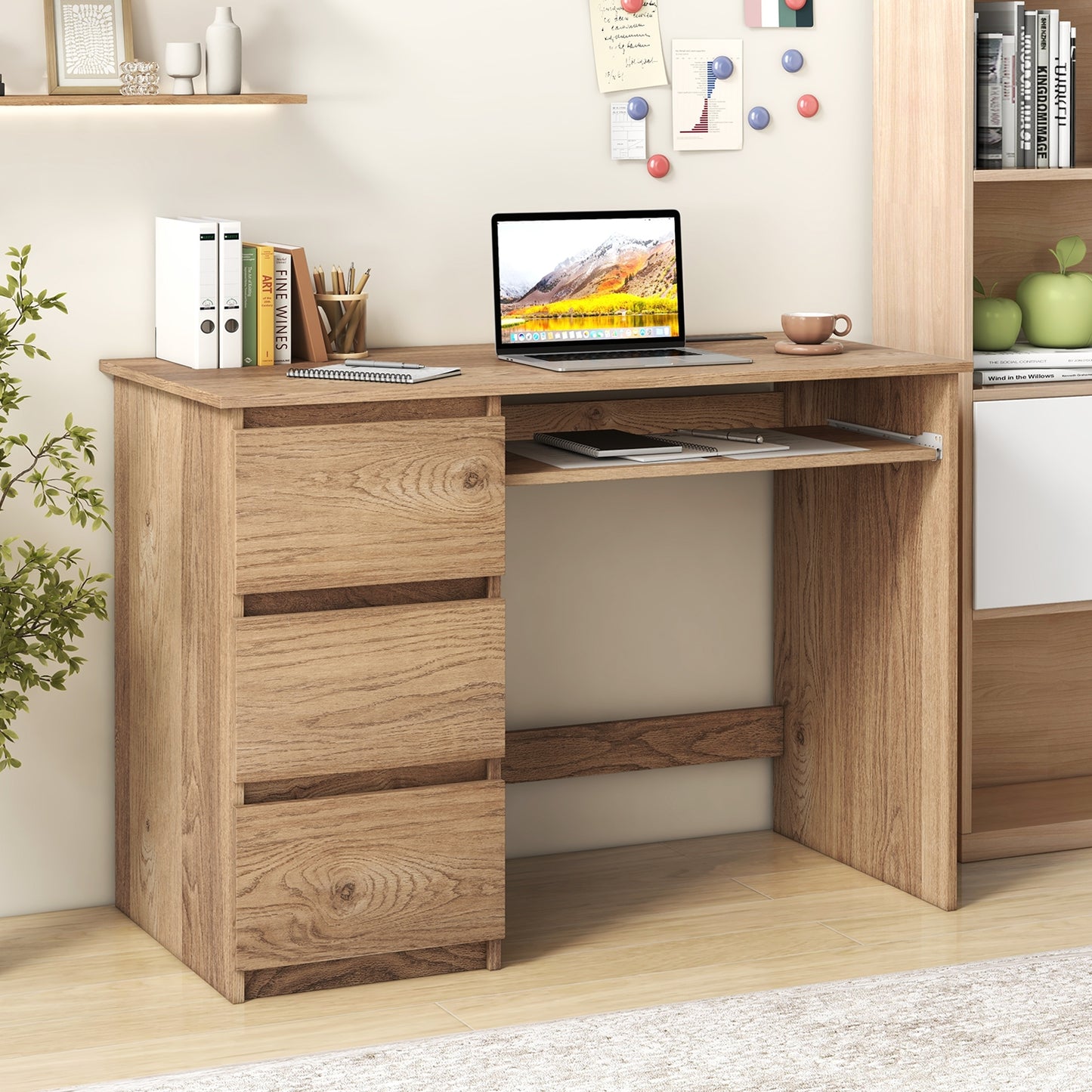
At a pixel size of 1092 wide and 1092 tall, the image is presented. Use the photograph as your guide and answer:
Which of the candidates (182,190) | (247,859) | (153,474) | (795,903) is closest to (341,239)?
(182,190)

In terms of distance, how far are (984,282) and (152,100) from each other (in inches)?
64.0

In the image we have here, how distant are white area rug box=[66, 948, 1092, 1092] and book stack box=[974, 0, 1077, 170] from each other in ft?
4.63

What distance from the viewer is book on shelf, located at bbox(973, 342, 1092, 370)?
3.09 meters

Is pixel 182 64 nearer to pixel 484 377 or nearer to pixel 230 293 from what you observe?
pixel 230 293

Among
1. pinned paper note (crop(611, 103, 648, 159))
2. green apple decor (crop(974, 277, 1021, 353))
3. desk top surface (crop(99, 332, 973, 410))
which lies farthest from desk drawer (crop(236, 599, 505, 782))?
green apple decor (crop(974, 277, 1021, 353))

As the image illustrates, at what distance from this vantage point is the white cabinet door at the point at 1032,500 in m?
3.03

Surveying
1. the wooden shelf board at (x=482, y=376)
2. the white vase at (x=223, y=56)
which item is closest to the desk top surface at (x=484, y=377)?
the wooden shelf board at (x=482, y=376)

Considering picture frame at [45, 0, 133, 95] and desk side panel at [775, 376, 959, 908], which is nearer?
picture frame at [45, 0, 133, 95]

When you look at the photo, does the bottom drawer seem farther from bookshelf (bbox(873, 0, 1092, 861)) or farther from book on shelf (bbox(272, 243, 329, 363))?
bookshelf (bbox(873, 0, 1092, 861))

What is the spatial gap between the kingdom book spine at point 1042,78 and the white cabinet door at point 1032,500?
47cm

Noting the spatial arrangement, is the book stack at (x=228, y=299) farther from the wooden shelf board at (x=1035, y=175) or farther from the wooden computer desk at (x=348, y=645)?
the wooden shelf board at (x=1035, y=175)

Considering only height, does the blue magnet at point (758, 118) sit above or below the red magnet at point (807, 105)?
below

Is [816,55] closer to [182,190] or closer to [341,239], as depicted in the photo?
[341,239]

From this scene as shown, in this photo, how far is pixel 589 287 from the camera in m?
2.92
